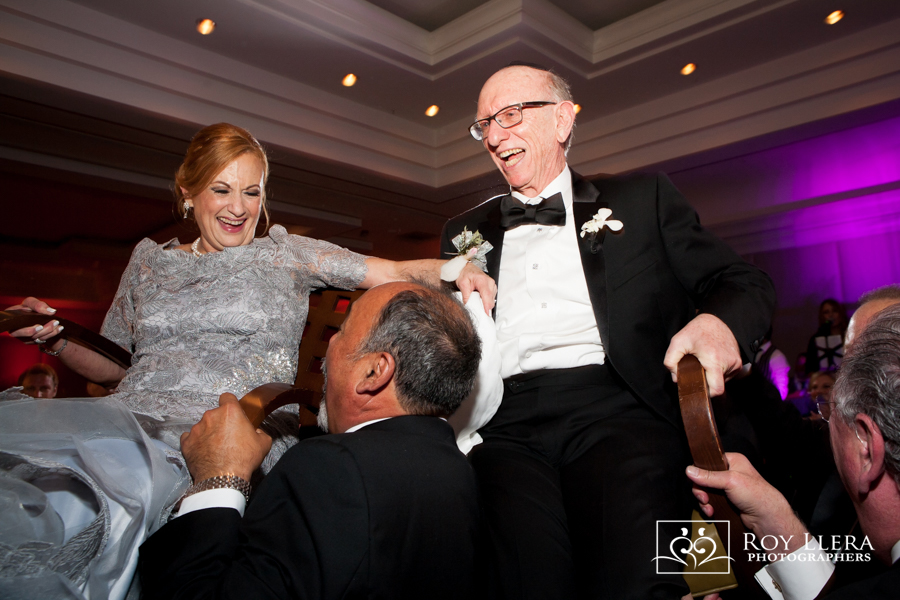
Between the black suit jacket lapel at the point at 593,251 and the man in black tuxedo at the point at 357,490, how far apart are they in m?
0.54

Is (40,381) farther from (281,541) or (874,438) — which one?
(874,438)

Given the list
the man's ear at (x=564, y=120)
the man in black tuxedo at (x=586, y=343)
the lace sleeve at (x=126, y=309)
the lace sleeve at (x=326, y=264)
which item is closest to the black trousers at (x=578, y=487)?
the man in black tuxedo at (x=586, y=343)

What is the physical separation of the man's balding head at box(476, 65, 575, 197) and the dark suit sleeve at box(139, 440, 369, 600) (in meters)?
1.31

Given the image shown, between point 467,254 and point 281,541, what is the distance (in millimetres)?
1174

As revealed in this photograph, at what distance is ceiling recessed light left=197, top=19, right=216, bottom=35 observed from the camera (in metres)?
5.24

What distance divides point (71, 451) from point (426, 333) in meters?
0.79

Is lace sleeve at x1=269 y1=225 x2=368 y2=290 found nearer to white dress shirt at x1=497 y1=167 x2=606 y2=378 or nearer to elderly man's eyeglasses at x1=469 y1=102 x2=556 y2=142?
white dress shirt at x1=497 y1=167 x2=606 y2=378

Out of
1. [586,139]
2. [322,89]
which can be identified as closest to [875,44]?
[586,139]

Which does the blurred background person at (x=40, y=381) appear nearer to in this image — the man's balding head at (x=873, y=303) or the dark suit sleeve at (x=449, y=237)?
the dark suit sleeve at (x=449, y=237)

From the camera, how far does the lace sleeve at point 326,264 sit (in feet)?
7.50

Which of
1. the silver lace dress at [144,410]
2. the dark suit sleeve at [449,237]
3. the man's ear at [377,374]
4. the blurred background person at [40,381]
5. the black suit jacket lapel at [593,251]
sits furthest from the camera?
the blurred background person at [40,381]

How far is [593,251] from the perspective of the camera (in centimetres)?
197

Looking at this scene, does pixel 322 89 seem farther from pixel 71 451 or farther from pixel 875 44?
pixel 71 451

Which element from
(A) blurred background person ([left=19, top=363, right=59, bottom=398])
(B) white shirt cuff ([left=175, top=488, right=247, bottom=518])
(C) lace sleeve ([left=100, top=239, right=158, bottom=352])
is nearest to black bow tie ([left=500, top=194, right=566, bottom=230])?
(B) white shirt cuff ([left=175, top=488, right=247, bottom=518])
